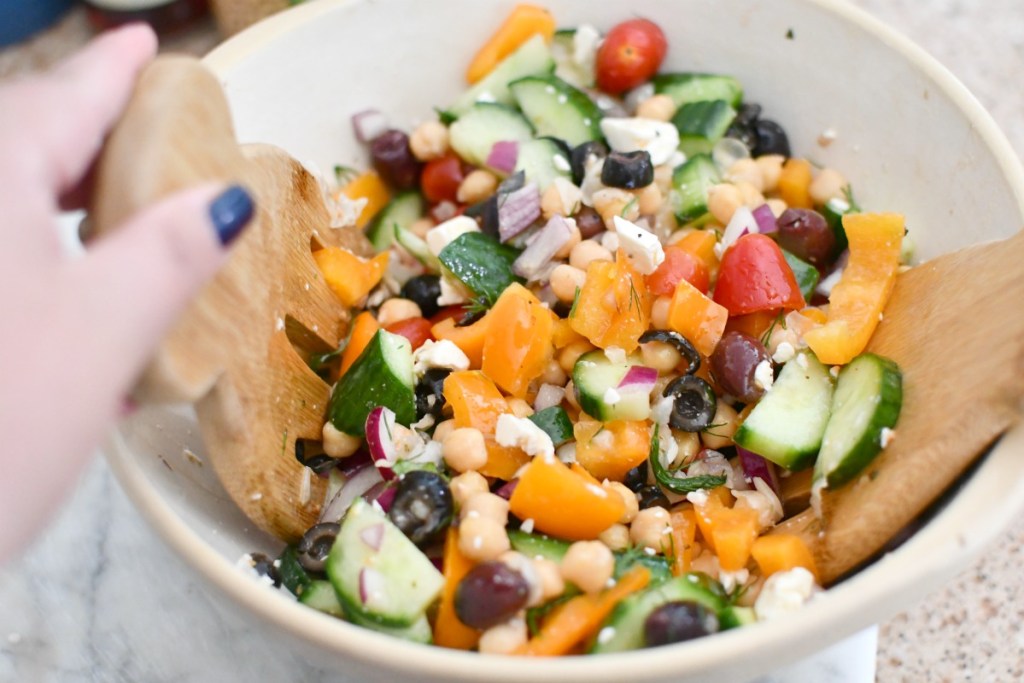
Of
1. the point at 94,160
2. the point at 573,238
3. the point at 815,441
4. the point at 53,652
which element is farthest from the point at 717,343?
the point at 53,652

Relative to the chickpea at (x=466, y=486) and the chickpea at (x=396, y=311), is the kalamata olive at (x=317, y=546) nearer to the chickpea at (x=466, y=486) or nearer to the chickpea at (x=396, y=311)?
the chickpea at (x=466, y=486)

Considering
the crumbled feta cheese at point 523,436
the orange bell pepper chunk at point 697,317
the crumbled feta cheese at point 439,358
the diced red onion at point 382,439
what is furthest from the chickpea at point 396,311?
the orange bell pepper chunk at point 697,317

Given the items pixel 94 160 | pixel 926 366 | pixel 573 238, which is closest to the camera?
pixel 94 160

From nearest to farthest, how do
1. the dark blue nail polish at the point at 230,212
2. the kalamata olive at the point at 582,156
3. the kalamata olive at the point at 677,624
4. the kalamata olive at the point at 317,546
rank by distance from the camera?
the dark blue nail polish at the point at 230,212, the kalamata olive at the point at 677,624, the kalamata olive at the point at 317,546, the kalamata olive at the point at 582,156

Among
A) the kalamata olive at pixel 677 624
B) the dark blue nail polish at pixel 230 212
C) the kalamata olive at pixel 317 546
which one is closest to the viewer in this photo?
the dark blue nail polish at pixel 230 212

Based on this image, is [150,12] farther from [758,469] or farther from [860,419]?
[860,419]

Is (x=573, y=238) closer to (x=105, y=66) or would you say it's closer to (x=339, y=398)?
(x=339, y=398)
